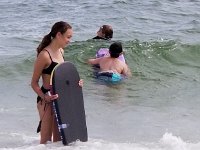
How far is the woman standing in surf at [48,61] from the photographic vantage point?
5598mm

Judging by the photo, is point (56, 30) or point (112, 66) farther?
point (112, 66)

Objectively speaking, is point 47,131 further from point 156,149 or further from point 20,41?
point 20,41

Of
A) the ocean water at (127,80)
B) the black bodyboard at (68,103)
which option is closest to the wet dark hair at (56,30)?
the black bodyboard at (68,103)

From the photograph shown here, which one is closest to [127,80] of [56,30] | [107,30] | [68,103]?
[107,30]

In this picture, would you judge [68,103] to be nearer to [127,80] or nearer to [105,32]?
[127,80]

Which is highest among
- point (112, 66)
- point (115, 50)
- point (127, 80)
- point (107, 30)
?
point (107, 30)

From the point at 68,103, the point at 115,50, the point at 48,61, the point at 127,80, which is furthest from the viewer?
the point at 127,80

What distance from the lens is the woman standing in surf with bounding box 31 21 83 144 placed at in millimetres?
5598

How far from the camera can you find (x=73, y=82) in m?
5.80

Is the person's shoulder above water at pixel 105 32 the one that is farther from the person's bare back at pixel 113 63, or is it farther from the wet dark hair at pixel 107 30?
the person's bare back at pixel 113 63

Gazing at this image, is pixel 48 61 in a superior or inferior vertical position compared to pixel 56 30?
Answer: inferior

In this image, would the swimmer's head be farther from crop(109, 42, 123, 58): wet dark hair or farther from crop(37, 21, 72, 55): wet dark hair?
crop(37, 21, 72, 55): wet dark hair

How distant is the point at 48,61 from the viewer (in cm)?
560

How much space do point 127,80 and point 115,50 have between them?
2.58ft
